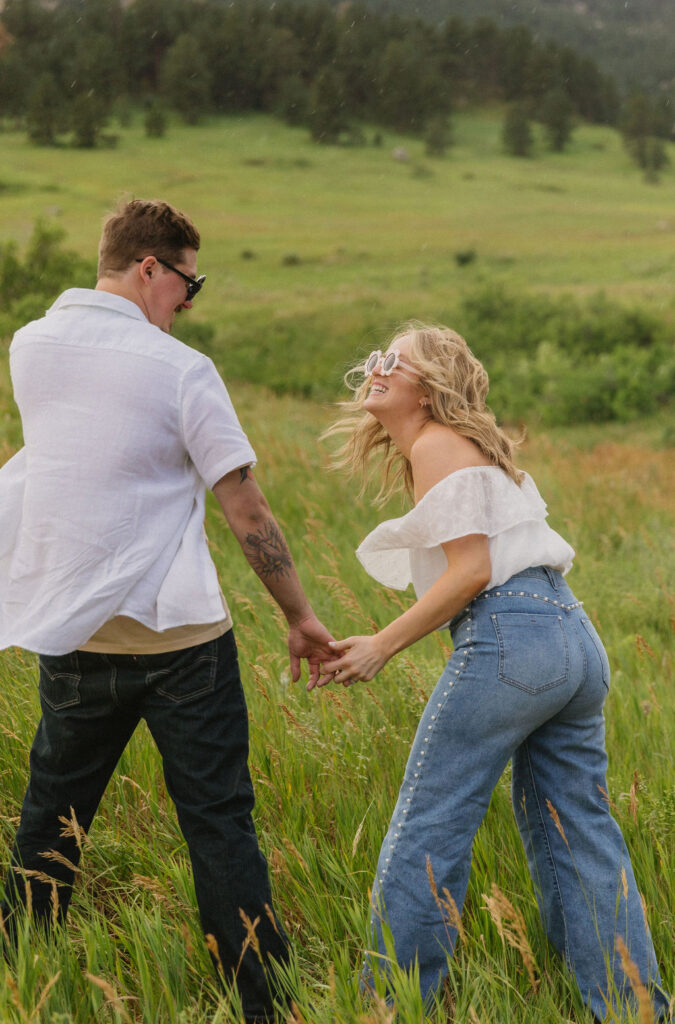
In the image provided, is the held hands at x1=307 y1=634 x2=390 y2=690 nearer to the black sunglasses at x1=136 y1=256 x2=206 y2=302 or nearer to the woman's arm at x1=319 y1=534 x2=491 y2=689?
the woman's arm at x1=319 y1=534 x2=491 y2=689

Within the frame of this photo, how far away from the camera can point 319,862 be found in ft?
9.18

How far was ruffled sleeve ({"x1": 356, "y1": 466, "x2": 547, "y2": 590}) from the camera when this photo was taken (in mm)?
2262

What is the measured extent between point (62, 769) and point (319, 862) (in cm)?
88

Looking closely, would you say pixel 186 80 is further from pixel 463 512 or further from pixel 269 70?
pixel 463 512

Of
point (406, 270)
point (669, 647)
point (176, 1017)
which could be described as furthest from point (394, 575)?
point (406, 270)

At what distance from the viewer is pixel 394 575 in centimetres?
273

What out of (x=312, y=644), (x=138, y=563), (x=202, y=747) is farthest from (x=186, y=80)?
(x=202, y=747)

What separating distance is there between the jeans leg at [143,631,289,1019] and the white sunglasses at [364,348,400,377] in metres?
0.90

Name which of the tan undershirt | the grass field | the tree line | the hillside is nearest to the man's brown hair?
the tan undershirt

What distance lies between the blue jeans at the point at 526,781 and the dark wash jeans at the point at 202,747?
35cm

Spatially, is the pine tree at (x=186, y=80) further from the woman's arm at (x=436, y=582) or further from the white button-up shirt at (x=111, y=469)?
the woman's arm at (x=436, y=582)

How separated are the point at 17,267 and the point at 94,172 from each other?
15784 millimetres

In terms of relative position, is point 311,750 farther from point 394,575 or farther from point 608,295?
point 608,295

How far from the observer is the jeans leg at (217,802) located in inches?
89.9
